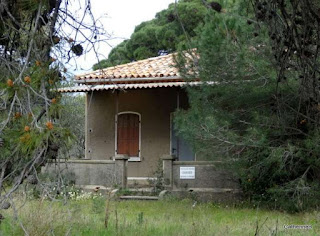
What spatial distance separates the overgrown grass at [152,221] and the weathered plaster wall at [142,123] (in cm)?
412

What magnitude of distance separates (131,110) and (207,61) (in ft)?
20.3

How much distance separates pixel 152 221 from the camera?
9602 mm

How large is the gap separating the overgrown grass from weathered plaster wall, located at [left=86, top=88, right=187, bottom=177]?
13.5 ft

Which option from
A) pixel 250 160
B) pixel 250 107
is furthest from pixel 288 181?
pixel 250 107

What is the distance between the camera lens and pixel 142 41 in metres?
25.1

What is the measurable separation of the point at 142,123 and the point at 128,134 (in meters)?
0.57

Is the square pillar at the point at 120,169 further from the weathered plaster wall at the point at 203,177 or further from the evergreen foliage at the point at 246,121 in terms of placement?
the evergreen foliage at the point at 246,121

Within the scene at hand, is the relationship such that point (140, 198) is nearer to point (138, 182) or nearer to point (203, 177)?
point (203, 177)

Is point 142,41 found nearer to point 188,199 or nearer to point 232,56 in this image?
point 188,199

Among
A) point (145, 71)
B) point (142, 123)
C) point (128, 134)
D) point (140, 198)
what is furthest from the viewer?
point (128, 134)

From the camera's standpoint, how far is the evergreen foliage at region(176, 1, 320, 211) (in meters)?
11.2

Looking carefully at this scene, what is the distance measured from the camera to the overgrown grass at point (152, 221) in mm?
7004

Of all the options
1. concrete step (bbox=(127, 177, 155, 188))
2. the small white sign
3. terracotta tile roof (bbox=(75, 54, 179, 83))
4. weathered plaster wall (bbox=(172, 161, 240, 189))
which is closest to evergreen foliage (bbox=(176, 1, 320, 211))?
weathered plaster wall (bbox=(172, 161, 240, 189))

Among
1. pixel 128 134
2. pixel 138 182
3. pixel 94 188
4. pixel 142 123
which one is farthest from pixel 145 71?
pixel 94 188
